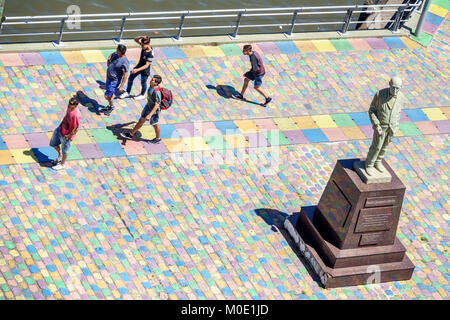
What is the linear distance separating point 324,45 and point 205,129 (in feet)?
17.4

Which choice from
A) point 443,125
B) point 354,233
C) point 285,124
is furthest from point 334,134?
point 354,233

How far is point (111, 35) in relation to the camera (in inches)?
1069

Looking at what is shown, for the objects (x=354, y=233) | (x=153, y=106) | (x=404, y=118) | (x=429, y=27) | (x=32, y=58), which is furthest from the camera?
(x=429, y=27)

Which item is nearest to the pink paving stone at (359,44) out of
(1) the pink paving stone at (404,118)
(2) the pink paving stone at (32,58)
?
(1) the pink paving stone at (404,118)

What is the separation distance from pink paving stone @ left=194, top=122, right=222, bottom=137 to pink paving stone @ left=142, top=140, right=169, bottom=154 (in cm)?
92

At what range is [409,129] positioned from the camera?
71.8 feet

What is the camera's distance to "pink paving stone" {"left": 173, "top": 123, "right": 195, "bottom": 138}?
788 inches

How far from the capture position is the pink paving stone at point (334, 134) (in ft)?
69.1

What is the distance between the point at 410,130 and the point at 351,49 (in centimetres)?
338

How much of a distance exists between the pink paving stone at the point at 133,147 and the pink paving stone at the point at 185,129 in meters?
1.01

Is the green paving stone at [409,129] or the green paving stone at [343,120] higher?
the green paving stone at [409,129]

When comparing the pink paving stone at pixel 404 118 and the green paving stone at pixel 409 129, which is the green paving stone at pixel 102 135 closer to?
the green paving stone at pixel 409 129

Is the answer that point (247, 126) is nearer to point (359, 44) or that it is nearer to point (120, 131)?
point (120, 131)

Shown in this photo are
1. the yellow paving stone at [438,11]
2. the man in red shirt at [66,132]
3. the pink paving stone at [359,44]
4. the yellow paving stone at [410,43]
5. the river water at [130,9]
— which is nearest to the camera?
the man in red shirt at [66,132]
